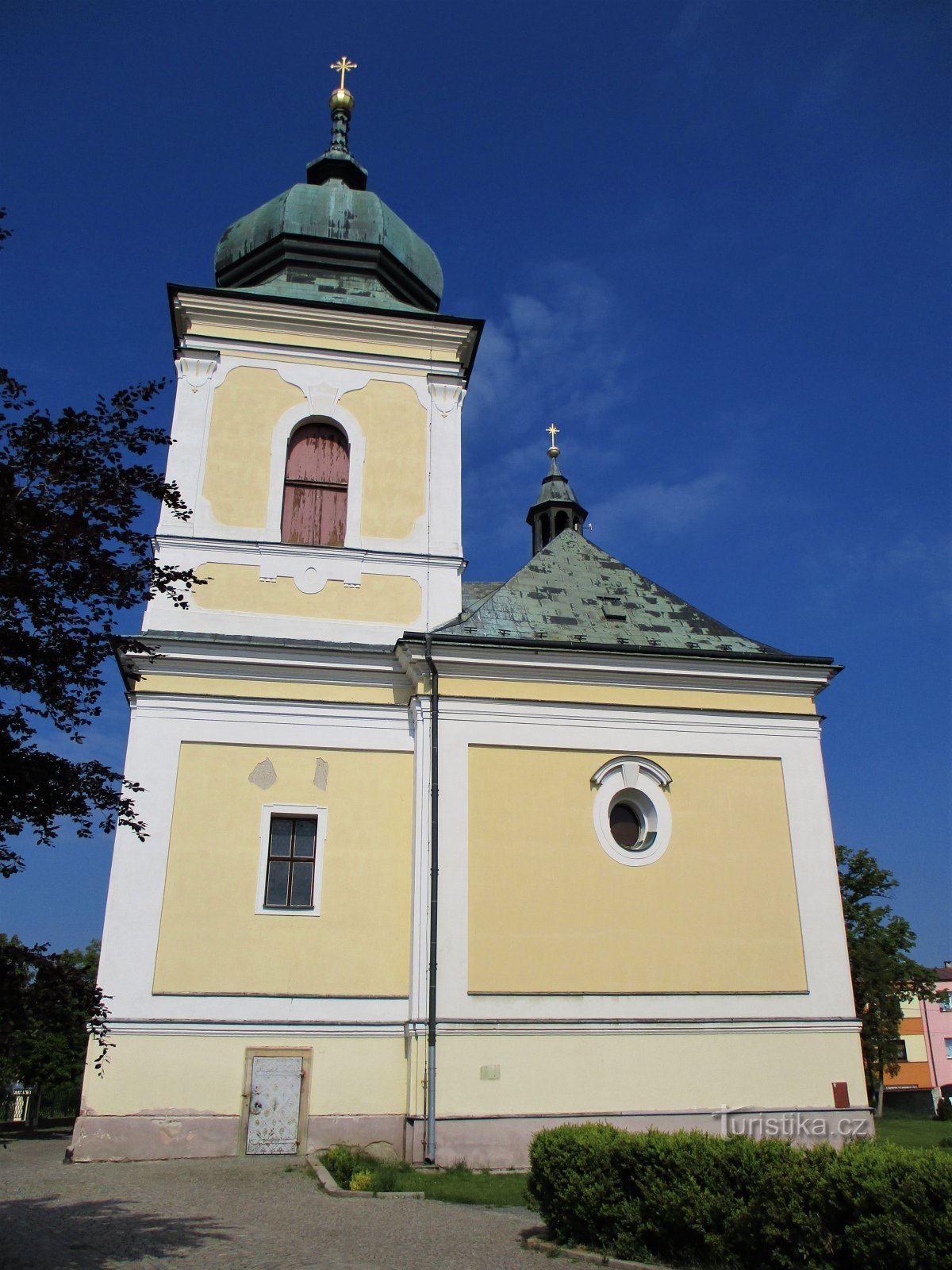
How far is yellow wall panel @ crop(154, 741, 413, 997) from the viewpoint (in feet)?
45.5

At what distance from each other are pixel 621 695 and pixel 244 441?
7.64m

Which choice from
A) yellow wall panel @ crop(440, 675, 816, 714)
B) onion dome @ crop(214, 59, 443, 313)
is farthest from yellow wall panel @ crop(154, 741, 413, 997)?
onion dome @ crop(214, 59, 443, 313)

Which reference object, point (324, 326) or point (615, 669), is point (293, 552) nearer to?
point (324, 326)


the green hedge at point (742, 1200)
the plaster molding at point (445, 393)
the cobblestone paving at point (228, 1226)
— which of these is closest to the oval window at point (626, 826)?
the cobblestone paving at point (228, 1226)

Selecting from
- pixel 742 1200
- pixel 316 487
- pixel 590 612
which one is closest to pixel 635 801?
pixel 590 612

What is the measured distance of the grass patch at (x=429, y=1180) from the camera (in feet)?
35.2

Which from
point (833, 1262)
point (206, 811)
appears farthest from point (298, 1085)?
point (833, 1262)

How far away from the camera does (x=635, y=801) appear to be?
15.7 metres

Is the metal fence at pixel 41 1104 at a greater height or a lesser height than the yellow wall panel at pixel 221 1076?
lesser

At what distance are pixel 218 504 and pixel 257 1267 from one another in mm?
12067

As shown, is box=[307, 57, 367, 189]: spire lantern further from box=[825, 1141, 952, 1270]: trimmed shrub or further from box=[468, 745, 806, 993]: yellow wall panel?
box=[825, 1141, 952, 1270]: trimmed shrub

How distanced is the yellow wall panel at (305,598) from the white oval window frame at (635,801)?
4.05 metres

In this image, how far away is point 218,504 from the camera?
17.0 meters

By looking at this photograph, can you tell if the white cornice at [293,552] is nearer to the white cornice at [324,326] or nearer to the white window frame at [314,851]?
the white cornice at [324,326]
